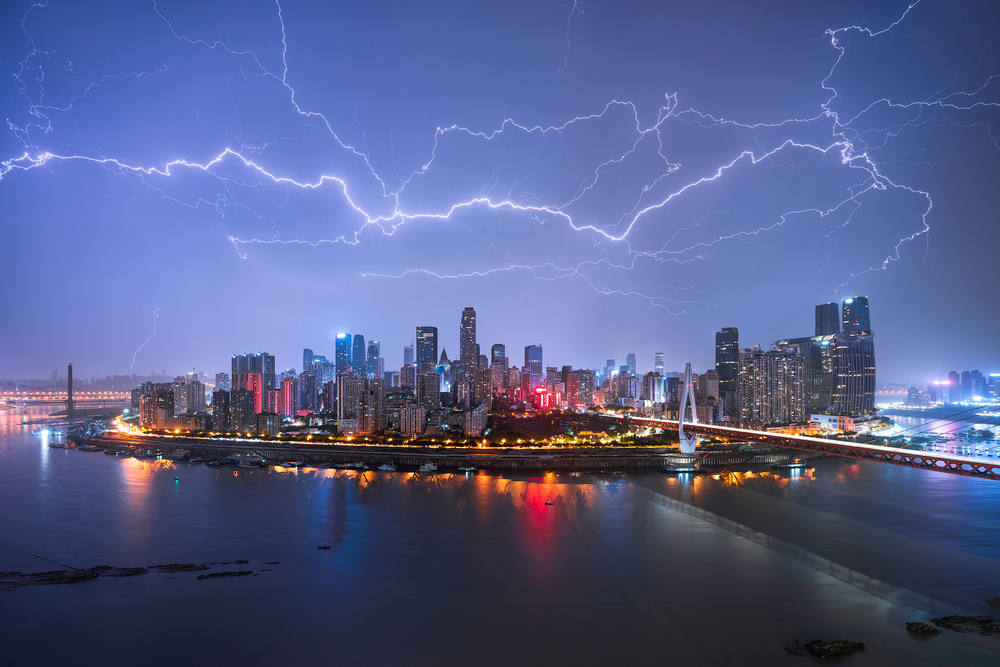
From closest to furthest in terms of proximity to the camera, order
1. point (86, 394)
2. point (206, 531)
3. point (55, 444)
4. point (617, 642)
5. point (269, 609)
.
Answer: point (617, 642)
point (269, 609)
point (206, 531)
point (55, 444)
point (86, 394)

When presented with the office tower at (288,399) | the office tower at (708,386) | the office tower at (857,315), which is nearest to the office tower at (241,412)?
the office tower at (288,399)

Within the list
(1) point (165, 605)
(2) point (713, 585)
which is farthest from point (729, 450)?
(1) point (165, 605)

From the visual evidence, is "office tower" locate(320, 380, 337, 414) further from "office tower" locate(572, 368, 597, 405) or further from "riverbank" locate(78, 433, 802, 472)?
"office tower" locate(572, 368, 597, 405)

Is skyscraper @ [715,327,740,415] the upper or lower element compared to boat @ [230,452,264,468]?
upper

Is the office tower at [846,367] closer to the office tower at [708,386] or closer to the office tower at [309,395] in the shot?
the office tower at [708,386]

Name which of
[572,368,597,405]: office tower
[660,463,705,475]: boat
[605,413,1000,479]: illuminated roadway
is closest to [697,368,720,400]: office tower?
[572,368,597,405]: office tower

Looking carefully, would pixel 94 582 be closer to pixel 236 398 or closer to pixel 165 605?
pixel 165 605
